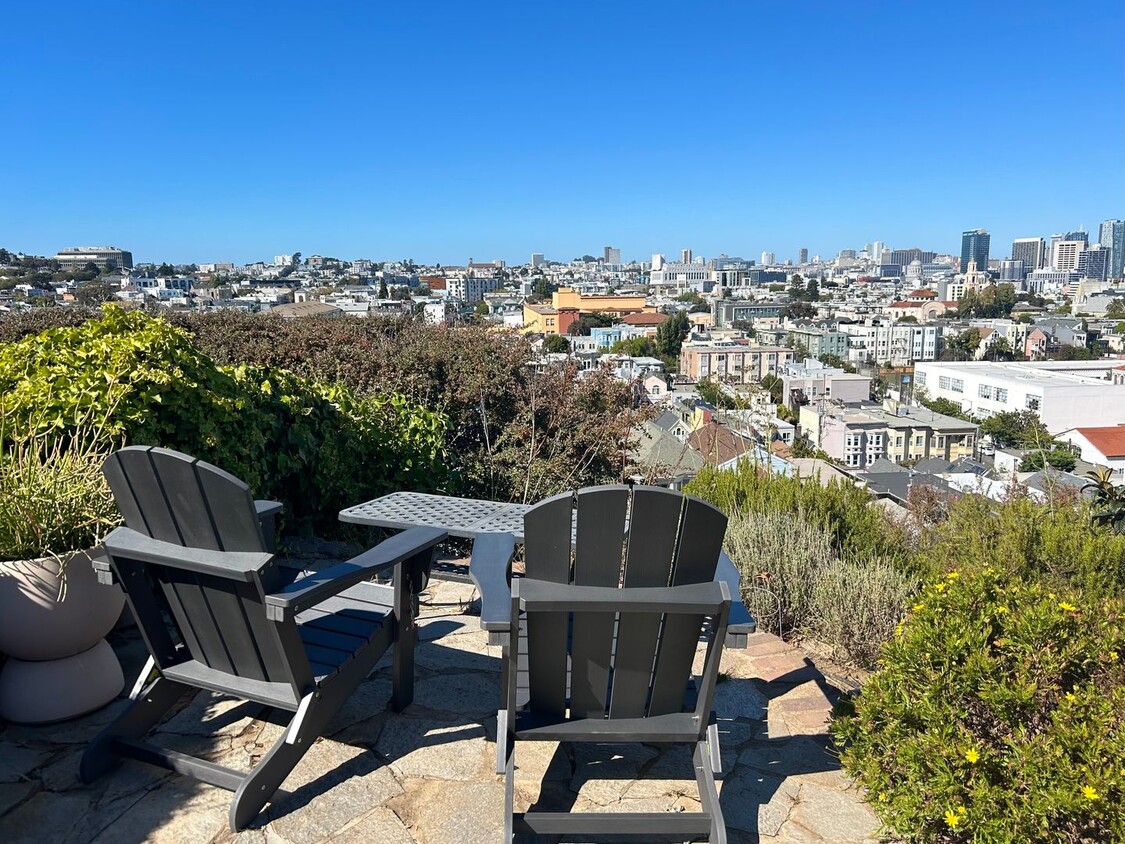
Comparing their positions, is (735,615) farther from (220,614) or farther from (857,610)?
(857,610)

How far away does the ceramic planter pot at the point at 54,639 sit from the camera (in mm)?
2033

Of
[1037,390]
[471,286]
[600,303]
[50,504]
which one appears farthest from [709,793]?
[471,286]

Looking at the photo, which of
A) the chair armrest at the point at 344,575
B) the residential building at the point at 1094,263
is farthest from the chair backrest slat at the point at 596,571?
the residential building at the point at 1094,263

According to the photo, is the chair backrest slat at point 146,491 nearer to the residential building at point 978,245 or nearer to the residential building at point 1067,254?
the residential building at point 1067,254

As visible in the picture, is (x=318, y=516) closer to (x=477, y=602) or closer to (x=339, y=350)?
(x=477, y=602)

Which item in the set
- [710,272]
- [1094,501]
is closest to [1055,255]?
[710,272]

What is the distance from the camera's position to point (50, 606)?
204 cm

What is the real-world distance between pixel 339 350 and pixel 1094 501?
18.0ft

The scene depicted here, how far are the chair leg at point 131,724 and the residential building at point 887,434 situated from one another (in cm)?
3451

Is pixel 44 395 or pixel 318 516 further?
pixel 318 516

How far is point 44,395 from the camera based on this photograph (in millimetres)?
2508

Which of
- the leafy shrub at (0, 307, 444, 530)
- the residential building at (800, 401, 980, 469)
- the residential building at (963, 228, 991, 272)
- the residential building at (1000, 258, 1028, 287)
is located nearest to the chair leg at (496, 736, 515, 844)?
the leafy shrub at (0, 307, 444, 530)

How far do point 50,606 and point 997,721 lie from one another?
2.41 meters

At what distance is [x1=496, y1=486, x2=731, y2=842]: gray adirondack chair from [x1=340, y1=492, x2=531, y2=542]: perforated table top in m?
0.56
